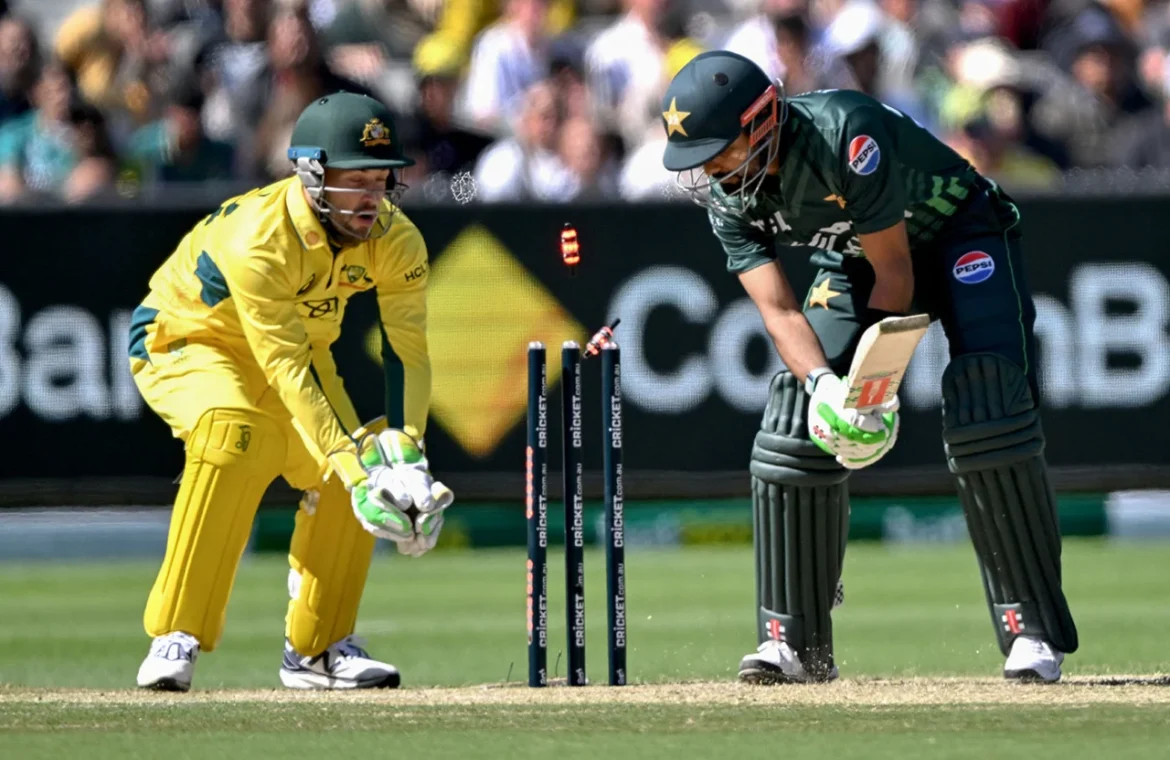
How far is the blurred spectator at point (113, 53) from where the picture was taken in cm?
1299

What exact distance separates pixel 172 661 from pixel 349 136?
5.61 ft

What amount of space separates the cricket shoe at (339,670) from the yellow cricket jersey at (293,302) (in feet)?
2.62

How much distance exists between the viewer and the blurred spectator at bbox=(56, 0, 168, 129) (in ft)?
42.6

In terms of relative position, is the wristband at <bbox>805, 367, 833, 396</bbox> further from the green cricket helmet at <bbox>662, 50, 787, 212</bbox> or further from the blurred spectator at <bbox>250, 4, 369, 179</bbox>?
the blurred spectator at <bbox>250, 4, 369, 179</bbox>

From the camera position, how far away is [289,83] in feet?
38.8

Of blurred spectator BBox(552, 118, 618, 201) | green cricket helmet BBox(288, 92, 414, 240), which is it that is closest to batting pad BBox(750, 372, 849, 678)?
green cricket helmet BBox(288, 92, 414, 240)

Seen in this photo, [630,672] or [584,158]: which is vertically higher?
[584,158]

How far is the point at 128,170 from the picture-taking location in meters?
12.2

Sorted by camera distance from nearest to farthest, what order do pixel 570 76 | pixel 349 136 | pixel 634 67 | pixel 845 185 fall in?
pixel 845 185 → pixel 349 136 → pixel 570 76 → pixel 634 67

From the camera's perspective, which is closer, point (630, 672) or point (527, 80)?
point (630, 672)

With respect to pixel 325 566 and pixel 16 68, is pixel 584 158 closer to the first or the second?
pixel 16 68

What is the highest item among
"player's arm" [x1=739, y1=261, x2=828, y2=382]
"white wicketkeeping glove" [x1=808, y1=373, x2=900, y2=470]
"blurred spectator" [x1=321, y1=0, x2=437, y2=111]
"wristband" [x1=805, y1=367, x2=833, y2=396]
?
"blurred spectator" [x1=321, y1=0, x2=437, y2=111]

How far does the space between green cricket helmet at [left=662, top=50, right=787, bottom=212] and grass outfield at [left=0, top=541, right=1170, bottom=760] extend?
5.03 ft

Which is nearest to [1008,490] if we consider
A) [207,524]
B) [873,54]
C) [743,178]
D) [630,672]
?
[743,178]
